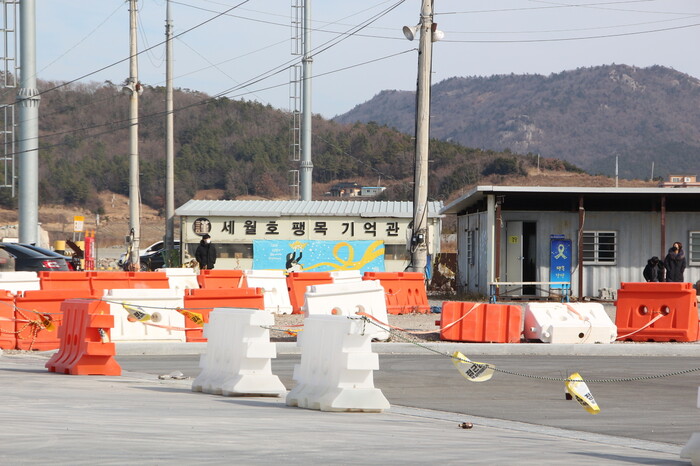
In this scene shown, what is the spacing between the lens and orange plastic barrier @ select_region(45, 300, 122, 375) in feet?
41.6

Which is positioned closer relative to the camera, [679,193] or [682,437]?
[682,437]

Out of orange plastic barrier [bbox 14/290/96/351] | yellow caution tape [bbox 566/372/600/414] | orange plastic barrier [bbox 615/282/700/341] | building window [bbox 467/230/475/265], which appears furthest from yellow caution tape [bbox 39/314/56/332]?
building window [bbox 467/230/475/265]

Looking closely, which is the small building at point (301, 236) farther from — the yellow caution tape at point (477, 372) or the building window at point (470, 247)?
the yellow caution tape at point (477, 372)

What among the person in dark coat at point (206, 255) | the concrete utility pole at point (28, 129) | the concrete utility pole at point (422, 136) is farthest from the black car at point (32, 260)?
the concrete utility pole at point (28, 129)

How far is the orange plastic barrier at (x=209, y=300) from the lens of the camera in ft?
57.2

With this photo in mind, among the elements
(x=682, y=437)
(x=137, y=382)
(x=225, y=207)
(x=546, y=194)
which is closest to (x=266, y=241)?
(x=225, y=207)

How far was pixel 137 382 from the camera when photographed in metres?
12.4

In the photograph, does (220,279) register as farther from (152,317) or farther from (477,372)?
(477,372)

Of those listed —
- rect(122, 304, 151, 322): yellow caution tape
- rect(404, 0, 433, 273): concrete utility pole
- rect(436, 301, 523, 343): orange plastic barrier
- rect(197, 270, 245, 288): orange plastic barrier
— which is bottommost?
rect(436, 301, 523, 343): orange plastic barrier

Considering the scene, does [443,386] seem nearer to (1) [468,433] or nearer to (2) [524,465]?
(1) [468,433]

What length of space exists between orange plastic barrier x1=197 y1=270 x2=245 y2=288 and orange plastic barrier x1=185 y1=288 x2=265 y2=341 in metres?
6.45

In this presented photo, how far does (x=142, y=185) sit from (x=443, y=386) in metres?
118

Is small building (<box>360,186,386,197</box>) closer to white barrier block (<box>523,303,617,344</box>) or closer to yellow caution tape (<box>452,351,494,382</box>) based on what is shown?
white barrier block (<box>523,303,617,344</box>)

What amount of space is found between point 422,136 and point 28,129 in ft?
68.0
